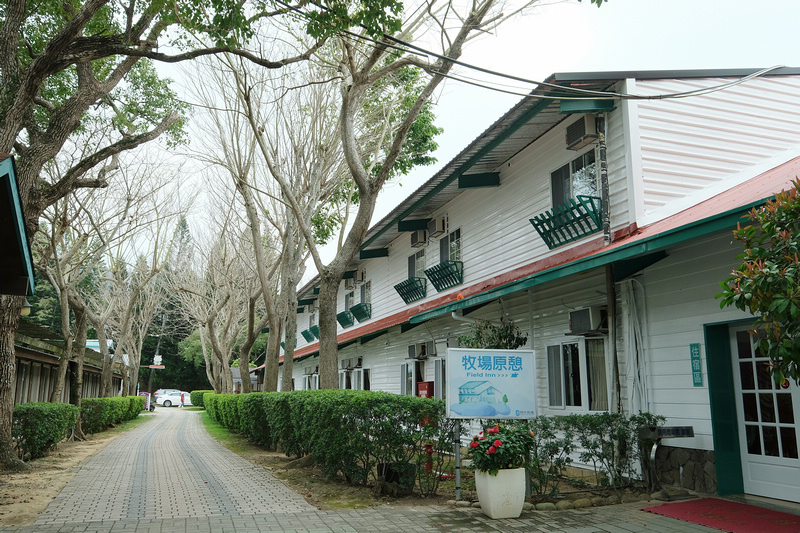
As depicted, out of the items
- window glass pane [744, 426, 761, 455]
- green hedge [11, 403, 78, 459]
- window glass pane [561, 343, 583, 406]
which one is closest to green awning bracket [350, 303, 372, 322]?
green hedge [11, 403, 78, 459]

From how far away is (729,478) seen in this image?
7.53m

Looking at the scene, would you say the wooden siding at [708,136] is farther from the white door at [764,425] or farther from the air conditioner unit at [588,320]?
the white door at [764,425]

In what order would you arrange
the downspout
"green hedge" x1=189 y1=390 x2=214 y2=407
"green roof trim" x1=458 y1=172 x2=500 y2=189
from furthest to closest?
1. "green hedge" x1=189 y1=390 x2=214 y2=407
2. "green roof trim" x1=458 y1=172 x2=500 y2=189
3. the downspout

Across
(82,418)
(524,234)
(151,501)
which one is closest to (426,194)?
(524,234)

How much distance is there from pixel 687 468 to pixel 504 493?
8.82ft

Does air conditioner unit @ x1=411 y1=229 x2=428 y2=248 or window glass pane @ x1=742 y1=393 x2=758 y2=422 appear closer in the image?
window glass pane @ x1=742 y1=393 x2=758 y2=422

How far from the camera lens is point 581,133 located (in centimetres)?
1007

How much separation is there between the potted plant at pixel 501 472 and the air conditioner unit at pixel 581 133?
521cm

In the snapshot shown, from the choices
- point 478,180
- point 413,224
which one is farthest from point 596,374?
point 413,224

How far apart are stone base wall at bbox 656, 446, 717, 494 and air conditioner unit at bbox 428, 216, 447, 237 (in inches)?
374

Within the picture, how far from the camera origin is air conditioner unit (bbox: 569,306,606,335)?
957 centimetres

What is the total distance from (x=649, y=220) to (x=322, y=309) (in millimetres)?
6049

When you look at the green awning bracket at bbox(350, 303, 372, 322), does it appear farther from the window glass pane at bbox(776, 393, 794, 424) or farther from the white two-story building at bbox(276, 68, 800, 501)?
the window glass pane at bbox(776, 393, 794, 424)

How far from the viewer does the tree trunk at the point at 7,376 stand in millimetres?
10734
